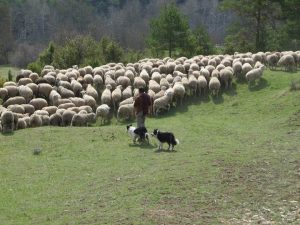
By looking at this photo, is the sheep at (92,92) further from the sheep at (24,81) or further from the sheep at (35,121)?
the sheep at (35,121)

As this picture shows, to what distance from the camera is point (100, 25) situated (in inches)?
4806

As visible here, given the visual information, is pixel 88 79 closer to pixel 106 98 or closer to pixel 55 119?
pixel 106 98

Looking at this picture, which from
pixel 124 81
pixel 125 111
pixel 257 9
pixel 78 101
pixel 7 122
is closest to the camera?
pixel 7 122

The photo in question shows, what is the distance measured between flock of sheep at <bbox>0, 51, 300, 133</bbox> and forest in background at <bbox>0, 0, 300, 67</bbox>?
18.3 meters

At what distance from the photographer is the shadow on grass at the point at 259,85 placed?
28.2 m

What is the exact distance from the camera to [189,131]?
21.8m

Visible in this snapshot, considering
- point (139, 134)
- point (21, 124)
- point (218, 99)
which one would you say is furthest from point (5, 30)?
point (139, 134)

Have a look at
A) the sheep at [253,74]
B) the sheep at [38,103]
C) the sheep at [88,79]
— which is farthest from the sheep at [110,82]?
the sheep at [253,74]

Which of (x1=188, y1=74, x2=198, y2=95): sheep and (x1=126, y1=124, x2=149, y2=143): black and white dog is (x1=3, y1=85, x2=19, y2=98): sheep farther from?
(x1=126, y1=124, x2=149, y2=143): black and white dog

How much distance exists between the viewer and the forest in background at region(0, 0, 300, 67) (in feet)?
184

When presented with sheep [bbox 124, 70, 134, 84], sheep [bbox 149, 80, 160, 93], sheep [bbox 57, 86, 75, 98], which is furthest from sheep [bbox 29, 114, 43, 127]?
sheep [bbox 124, 70, 134, 84]

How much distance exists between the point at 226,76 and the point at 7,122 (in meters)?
12.5

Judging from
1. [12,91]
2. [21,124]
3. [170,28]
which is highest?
[170,28]

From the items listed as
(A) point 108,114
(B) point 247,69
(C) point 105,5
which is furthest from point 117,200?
(C) point 105,5
